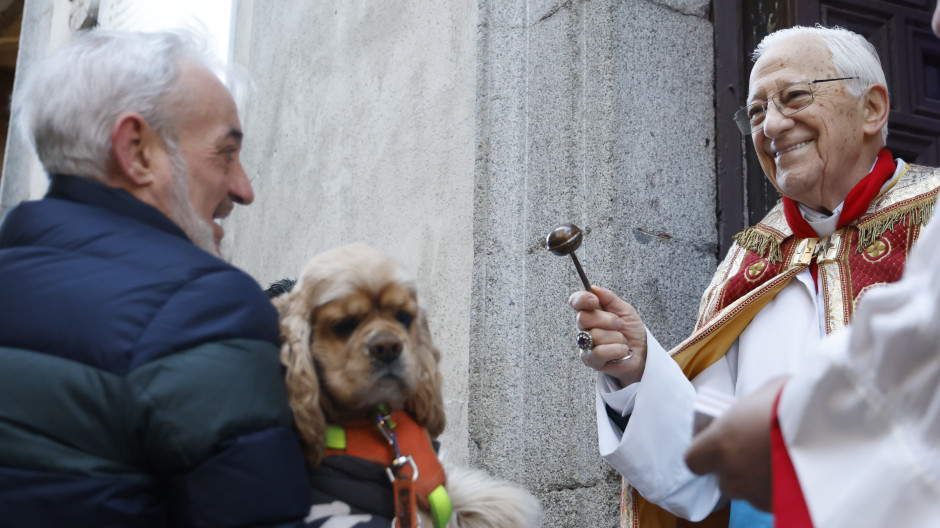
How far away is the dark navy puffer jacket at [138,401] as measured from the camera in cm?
126

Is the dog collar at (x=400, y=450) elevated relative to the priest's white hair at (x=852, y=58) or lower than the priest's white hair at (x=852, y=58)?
lower

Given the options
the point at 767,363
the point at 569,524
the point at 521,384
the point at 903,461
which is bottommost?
the point at 569,524

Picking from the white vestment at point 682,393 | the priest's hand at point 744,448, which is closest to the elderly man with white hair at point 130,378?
the priest's hand at point 744,448

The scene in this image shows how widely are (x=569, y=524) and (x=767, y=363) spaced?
2.97 feet

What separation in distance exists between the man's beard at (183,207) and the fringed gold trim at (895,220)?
1825mm

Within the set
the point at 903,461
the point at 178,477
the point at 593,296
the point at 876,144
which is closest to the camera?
the point at 903,461

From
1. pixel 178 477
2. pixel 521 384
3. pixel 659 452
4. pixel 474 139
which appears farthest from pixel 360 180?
pixel 178 477

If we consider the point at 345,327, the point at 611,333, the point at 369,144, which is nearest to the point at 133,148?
the point at 345,327

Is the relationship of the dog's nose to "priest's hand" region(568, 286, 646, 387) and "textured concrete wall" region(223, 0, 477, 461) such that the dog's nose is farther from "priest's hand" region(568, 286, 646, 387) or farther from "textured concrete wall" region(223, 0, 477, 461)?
"textured concrete wall" region(223, 0, 477, 461)

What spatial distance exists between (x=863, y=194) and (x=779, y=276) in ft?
1.03

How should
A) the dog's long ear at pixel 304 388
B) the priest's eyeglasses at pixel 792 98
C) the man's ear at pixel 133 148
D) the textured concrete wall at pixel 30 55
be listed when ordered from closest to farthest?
the dog's long ear at pixel 304 388 < the man's ear at pixel 133 148 < the priest's eyeglasses at pixel 792 98 < the textured concrete wall at pixel 30 55

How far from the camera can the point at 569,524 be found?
310cm

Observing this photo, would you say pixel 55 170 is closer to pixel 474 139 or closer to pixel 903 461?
pixel 903 461

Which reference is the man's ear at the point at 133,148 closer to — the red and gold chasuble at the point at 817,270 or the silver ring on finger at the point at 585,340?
the silver ring on finger at the point at 585,340
